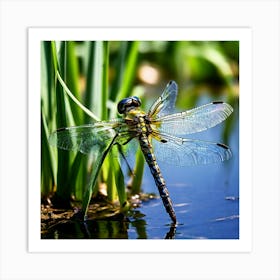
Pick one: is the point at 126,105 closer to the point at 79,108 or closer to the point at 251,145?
the point at 79,108

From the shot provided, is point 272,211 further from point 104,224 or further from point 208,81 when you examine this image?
point 208,81

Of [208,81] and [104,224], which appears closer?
[104,224]

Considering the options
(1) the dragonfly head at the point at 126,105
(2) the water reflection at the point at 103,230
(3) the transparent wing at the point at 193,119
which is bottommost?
(2) the water reflection at the point at 103,230

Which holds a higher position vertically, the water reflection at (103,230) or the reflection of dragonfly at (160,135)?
the reflection of dragonfly at (160,135)

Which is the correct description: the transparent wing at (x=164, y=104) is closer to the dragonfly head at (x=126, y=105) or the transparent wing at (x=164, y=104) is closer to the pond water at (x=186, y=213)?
the dragonfly head at (x=126, y=105)

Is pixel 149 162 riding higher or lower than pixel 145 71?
lower
